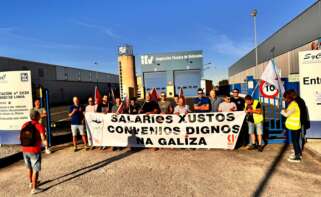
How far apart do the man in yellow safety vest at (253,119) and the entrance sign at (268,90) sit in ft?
3.93

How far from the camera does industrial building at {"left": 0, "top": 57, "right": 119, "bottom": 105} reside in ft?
125

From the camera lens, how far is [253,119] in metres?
6.92

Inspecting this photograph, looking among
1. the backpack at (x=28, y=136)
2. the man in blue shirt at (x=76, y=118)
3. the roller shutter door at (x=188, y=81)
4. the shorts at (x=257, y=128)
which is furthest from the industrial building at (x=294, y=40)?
the backpack at (x=28, y=136)

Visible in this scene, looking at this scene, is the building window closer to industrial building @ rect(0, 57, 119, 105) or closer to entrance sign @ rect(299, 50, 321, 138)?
industrial building @ rect(0, 57, 119, 105)

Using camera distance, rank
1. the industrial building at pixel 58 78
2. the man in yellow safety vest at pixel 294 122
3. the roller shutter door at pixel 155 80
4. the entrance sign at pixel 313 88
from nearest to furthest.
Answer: the man in yellow safety vest at pixel 294 122 → the entrance sign at pixel 313 88 → the industrial building at pixel 58 78 → the roller shutter door at pixel 155 80

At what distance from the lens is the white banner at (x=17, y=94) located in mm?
8445

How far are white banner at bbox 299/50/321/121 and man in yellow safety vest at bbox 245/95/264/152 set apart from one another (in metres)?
1.84

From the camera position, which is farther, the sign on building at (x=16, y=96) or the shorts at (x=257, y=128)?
the sign on building at (x=16, y=96)

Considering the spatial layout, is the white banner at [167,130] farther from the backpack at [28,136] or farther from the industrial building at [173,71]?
the industrial building at [173,71]

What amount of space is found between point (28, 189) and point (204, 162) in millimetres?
4097

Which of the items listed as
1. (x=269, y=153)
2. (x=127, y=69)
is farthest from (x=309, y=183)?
(x=127, y=69)

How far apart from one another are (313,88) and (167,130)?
474 centimetres

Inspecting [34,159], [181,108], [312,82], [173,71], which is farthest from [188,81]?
[34,159]

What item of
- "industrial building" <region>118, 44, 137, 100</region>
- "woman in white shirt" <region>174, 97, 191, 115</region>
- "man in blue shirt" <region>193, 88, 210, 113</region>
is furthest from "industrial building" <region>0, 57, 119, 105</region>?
"man in blue shirt" <region>193, 88, 210, 113</region>
